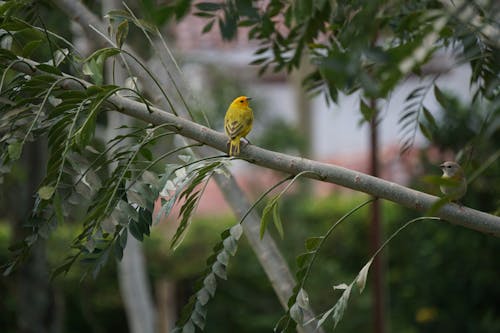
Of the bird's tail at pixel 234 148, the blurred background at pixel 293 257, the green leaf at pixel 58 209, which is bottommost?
the blurred background at pixel 293 257

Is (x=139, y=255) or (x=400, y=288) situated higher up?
(x=139, y=255)

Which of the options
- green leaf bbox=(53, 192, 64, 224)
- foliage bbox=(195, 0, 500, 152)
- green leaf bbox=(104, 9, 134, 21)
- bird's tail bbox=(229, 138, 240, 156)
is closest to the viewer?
foliage bbox=(195, 0, 500, 152)

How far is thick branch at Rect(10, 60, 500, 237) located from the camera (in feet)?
7.45

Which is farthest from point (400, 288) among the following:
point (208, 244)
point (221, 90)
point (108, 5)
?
point (108, 5)

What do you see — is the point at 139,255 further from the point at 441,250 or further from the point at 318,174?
the point at 318,174

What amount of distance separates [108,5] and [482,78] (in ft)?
10.6

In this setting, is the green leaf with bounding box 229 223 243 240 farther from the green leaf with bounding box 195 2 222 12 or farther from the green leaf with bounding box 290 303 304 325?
the green leaf with bounding box 195 2 222 12

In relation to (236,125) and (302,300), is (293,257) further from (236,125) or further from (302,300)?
(302,300)

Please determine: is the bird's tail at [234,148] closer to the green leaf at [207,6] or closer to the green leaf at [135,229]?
the green leaf at [135,229]

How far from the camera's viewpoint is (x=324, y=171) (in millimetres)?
2320

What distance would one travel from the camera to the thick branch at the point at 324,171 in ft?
7.45

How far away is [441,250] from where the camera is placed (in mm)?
7039

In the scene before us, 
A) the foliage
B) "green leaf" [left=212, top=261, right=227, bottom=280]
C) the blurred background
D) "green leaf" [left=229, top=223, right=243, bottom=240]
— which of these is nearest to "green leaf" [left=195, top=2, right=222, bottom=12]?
the foliage

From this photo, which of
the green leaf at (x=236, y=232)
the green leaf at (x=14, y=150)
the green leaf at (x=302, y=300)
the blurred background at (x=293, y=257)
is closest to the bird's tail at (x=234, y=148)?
the green leaf at (x=236, y=232)
